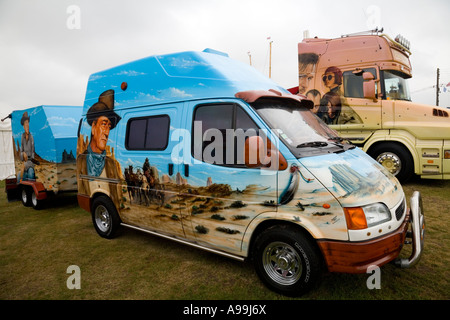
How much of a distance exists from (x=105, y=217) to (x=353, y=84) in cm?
674

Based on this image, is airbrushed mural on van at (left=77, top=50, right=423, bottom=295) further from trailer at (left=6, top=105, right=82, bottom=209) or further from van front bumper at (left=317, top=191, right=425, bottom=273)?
trailer at (left=6, top=105, right=82, bottom=209)

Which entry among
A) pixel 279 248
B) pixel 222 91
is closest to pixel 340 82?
pixel 222 91

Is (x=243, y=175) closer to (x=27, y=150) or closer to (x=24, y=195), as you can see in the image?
Result: (x=27, y=150)

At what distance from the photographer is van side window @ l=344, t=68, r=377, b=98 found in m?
7.35

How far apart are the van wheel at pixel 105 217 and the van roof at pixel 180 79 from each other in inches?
67.3

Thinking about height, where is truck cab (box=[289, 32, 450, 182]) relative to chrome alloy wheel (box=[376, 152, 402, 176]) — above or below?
above

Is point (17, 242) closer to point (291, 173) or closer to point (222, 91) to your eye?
point (222, 91)

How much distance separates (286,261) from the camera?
3.09 meters

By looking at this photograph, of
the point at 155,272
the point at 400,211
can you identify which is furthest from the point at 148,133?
the point at 400,211

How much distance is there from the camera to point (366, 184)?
2.96 m

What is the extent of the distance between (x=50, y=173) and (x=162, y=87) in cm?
507

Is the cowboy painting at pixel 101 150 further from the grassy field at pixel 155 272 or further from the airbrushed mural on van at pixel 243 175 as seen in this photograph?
the grassy field at pixel 155 272

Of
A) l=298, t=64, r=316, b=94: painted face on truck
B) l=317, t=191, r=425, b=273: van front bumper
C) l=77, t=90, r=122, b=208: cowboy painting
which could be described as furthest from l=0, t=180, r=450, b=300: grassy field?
l=298, t=64, r=316, b=94: painted face on truck

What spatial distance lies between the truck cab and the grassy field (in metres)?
1.66
